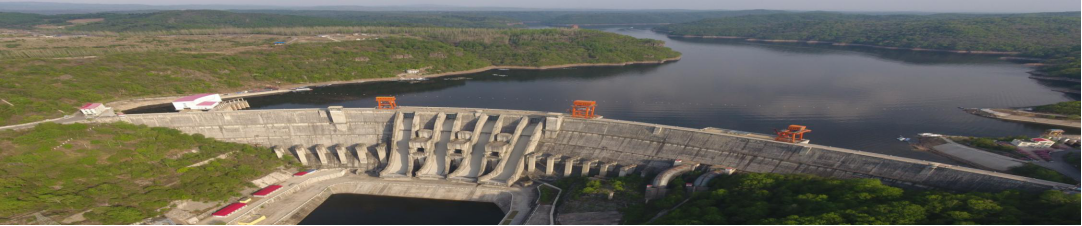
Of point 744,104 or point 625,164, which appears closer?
point 625,164

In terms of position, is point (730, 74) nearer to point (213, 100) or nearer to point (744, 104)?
point (744, 104)

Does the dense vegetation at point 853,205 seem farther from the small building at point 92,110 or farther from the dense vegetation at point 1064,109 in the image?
the small building at point 92,110

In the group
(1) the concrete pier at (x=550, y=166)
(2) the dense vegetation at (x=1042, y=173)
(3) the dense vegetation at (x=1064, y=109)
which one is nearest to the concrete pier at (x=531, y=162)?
(1) the concrete pier at (x=550, y=166)

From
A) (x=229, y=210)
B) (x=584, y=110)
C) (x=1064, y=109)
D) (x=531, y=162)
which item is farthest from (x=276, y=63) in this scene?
(x=1064, y=109)

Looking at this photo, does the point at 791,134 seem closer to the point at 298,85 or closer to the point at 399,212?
the point at 399,212

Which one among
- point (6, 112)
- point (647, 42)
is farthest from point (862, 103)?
point (6, 112)

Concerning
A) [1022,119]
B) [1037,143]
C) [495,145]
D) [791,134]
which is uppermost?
[791,134]

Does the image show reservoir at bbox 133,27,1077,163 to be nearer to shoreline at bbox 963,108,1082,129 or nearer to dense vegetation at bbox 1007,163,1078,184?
shoreline at bbox 963,108,1082,129
